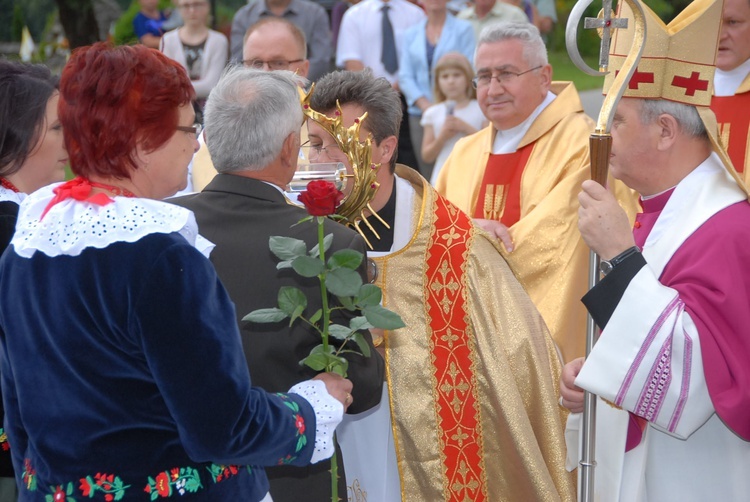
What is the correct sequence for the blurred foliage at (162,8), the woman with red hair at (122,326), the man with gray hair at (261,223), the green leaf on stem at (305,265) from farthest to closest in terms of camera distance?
the blurred foliage at (162,8)
the man with gray hair at (261,223)
the green leaf on stem at (305,265)
the woman with red hair at (122,326)

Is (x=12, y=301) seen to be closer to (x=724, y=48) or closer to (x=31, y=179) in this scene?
(x=31, y=179)

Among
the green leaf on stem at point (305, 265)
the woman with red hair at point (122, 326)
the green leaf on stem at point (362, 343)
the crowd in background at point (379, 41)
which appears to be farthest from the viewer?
the crowd in background at point (379, 41)

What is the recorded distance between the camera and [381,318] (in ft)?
7.42

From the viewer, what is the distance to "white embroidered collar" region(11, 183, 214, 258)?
1.90 metres

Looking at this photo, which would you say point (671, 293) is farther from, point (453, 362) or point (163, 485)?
point (163, 485)

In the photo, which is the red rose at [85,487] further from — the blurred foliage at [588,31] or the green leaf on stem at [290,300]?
the blurred foliage at [588,31]

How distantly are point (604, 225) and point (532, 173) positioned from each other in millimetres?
2125

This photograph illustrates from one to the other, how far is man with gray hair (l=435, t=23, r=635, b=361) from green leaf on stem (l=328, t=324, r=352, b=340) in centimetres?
215

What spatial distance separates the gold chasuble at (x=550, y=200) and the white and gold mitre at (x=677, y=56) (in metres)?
1.56

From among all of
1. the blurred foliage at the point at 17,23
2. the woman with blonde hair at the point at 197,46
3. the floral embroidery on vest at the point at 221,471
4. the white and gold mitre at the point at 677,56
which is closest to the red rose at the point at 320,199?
the floral embroidery on vest at the point at 221,471

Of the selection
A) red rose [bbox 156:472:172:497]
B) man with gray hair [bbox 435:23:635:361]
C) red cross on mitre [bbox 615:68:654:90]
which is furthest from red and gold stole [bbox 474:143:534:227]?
red rose [bbox 156:472:172:497]

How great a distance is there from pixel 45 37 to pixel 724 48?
14.4m

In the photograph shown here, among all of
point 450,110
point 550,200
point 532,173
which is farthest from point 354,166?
point 450,110

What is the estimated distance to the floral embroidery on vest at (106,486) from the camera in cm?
197
